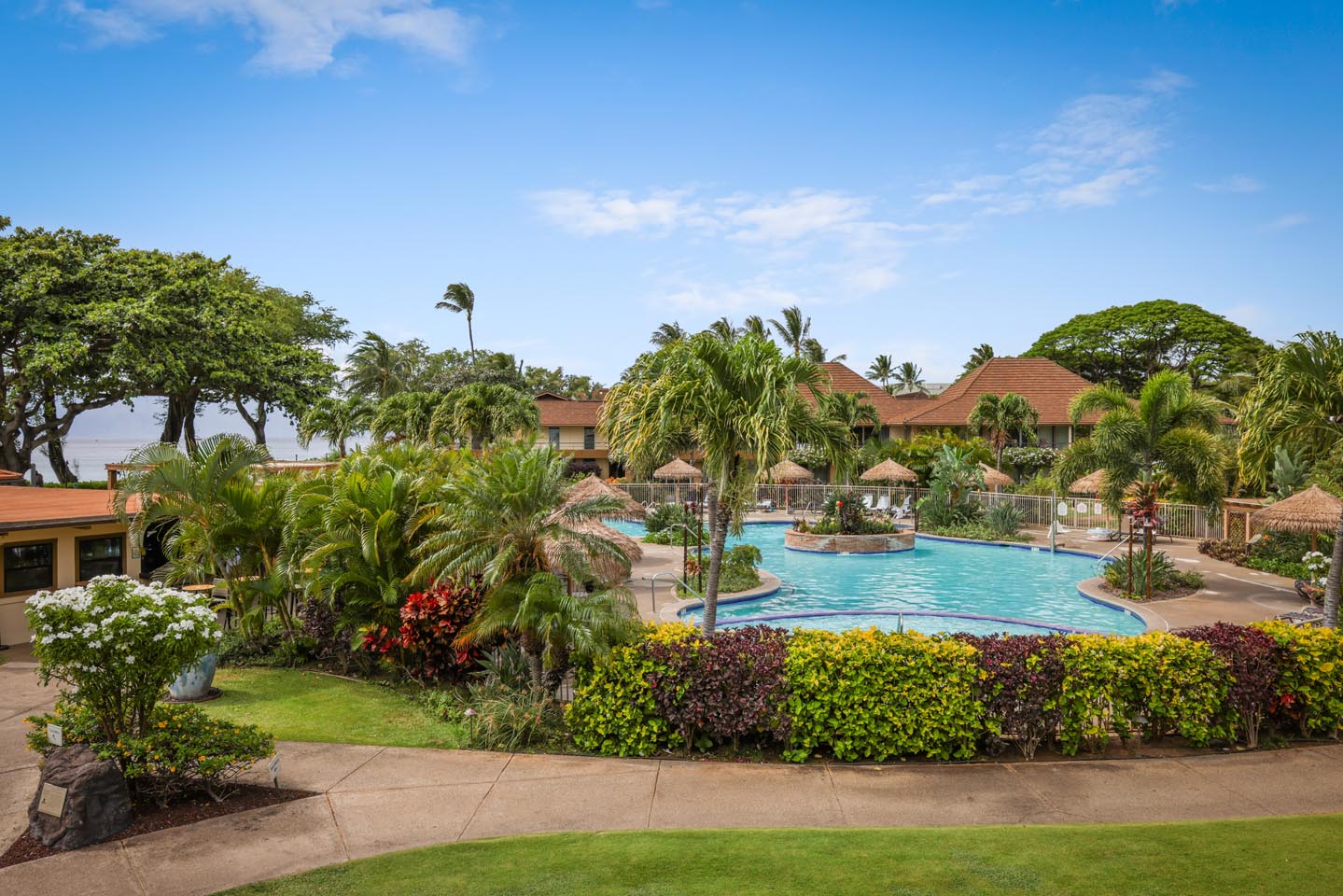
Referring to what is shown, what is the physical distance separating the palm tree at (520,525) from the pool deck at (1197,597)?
537 cm

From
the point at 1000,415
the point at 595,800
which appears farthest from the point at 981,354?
the point at 595,800

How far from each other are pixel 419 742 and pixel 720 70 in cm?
1780

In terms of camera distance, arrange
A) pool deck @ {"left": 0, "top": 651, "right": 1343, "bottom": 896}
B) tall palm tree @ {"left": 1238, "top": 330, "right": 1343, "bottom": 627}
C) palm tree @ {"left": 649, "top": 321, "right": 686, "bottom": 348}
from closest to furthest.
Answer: pool deck @ {"left": 0, "top": 651, "right": 1343, "bottom": 896} < tall palm tree @ {"left": 1238, "top": 330, "right": 1343, "bottom": 627} < palm tree @ {"left": 649, "top": 321, "right": 686, "bottom": 348}

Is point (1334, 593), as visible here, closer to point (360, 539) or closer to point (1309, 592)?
point (1309, 592)

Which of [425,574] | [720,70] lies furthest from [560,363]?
[425,574]

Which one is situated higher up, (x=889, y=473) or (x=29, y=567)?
(x=889, y=473)

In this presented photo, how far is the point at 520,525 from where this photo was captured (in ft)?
32.8

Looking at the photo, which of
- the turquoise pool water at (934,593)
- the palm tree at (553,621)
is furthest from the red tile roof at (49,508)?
the turquoise pool water at (934,593)

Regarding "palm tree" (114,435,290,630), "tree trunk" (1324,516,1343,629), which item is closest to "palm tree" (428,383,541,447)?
"palm tree" (114,435,290,630)

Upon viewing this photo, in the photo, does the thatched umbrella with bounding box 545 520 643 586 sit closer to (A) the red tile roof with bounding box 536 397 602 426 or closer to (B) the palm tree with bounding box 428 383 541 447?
(B) the palm tree with bounding box 428 383 541 447

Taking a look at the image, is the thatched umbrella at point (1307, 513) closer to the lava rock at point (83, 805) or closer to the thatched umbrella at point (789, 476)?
the thatched umbrella at point (789, 476)

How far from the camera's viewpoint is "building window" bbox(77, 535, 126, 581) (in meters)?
15.2

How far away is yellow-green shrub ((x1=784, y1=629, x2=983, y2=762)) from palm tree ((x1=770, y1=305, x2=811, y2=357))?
170ft

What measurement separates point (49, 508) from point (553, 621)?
1195 cm
